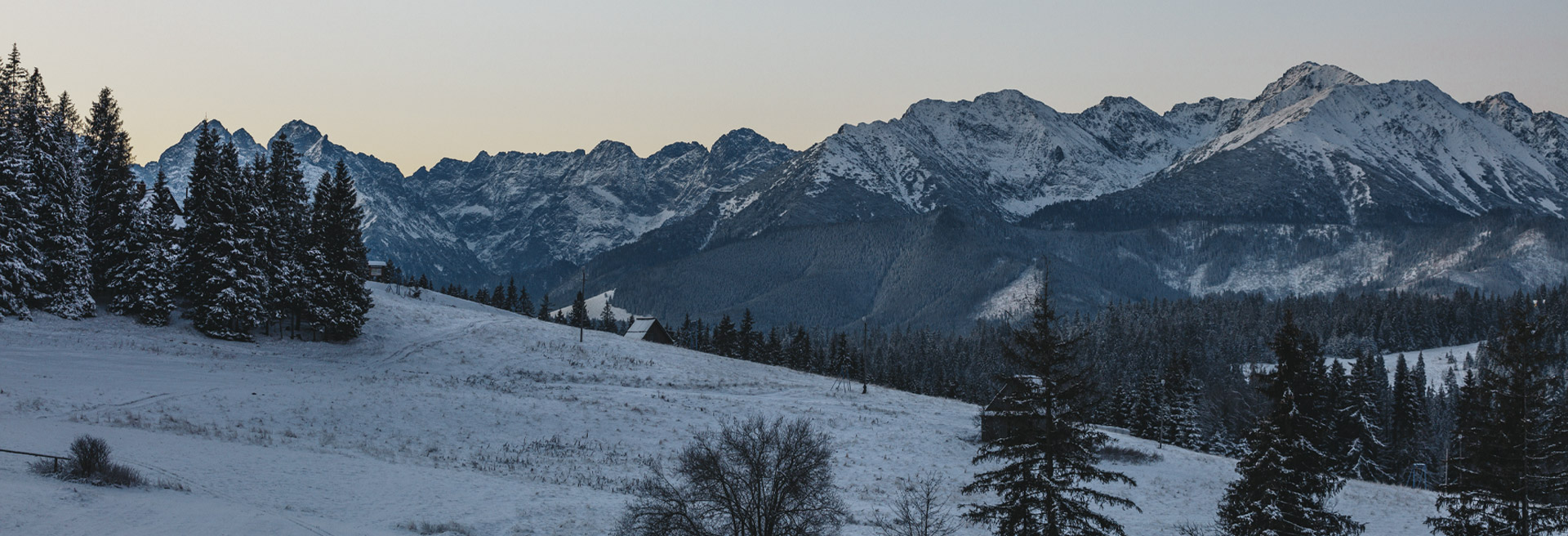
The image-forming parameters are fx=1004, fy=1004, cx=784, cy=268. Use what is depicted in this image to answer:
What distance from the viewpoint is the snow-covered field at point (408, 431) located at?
3088cm

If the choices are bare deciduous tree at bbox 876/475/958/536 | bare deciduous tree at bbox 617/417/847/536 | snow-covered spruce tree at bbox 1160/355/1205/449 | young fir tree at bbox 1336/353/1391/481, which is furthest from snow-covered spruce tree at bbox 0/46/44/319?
young fir tree at bbox 1336/353/1391/481

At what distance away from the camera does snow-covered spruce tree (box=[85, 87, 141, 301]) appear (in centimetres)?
6512

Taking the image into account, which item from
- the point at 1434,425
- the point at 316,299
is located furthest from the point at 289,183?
the point at 1434,425

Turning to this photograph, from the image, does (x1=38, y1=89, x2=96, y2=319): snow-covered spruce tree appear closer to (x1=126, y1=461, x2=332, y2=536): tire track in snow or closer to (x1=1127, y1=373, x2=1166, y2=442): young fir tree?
(x1=126, y1=461, x2=332, y2=536): tire track in snow

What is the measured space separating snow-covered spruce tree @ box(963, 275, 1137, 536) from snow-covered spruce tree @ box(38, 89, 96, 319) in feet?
193

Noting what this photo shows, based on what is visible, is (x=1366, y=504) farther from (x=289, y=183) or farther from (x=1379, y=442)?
(x=289, y=183)

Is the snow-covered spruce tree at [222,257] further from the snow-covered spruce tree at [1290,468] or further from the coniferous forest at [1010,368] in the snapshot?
the snow-covered spruce tree at [1290,468]

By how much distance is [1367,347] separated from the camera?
17688cm

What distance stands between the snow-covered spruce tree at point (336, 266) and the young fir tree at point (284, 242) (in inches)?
37.0

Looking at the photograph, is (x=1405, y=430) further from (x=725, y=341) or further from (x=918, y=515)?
(x=725, y=341)

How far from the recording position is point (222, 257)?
207 feet

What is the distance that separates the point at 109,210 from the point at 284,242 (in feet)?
34.4

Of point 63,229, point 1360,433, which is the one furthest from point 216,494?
point 1360,433

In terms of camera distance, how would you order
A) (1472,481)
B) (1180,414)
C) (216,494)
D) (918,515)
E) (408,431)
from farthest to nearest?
(1180,414), (408,431), (918,515), (216,494), (1472,481)
